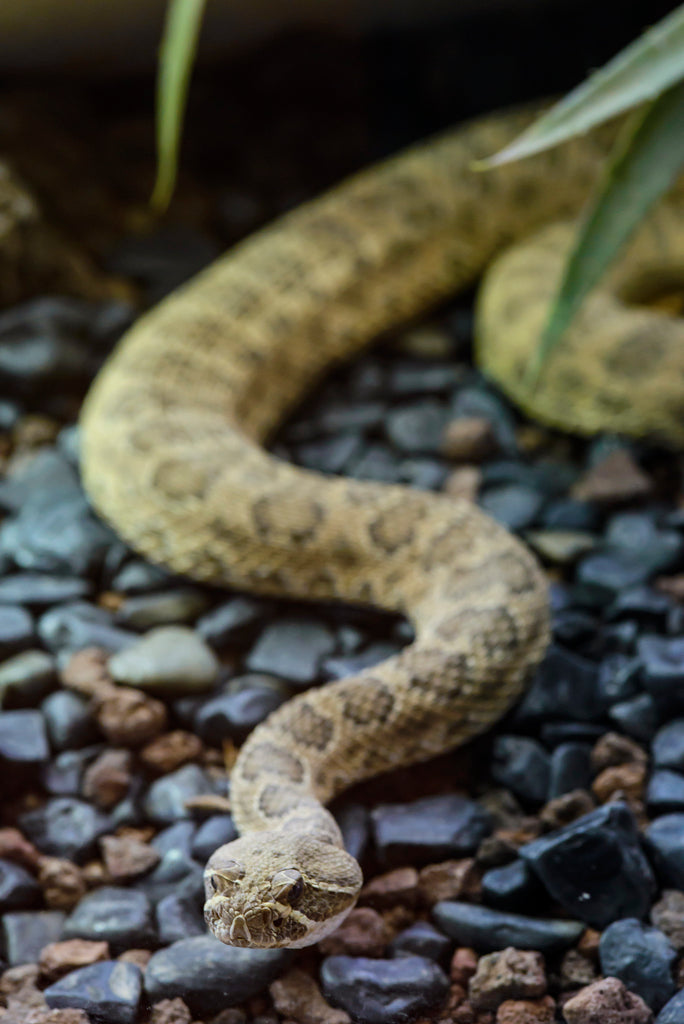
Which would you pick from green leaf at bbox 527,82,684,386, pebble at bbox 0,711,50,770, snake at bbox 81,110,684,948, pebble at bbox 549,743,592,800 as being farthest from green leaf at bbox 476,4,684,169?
pebble at bbox 0,711,50,770

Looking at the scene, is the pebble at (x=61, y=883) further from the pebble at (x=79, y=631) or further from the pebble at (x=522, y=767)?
the pebble at (x=522, y=767)

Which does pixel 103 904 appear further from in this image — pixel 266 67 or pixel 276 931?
pixel 266 67

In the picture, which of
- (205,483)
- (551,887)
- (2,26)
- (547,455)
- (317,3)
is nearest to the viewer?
(551,887)

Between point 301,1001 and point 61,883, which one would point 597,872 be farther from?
point 61,883

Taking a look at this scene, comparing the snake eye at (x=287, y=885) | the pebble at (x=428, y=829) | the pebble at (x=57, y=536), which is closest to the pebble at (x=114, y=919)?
the snake eye at (x=287, y=885)

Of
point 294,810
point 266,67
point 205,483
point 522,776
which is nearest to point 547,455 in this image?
point 205,483

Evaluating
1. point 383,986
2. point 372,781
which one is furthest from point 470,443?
point 383,986
